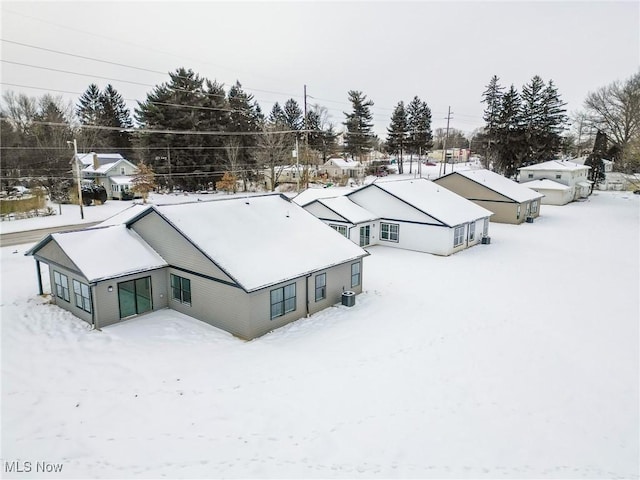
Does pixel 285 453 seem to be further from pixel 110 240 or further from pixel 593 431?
pixel 110 240

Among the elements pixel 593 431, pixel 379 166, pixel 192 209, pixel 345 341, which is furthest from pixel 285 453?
pixel 379 166

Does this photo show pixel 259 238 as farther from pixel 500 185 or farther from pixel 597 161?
pixel 597 161

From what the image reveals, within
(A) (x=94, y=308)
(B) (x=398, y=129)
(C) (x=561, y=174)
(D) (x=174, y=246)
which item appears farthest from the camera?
(B) (x=398, y=129)

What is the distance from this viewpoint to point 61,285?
51.6ft

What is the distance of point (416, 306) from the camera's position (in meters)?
17.0

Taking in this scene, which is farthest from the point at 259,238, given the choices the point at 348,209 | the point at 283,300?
the point at 348,209

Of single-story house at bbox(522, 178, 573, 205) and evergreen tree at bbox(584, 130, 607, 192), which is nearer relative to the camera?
single-story house at bbox(522, 178, 573, 205)

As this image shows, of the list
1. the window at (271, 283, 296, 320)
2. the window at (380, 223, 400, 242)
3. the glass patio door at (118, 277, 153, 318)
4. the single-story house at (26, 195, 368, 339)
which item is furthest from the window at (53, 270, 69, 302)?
the window at (380, 223, 400, 242)

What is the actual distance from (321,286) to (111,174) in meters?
44.2

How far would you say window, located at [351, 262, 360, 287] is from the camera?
58.7 feet

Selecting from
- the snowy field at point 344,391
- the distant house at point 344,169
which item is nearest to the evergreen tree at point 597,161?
the distant house at point 344,169

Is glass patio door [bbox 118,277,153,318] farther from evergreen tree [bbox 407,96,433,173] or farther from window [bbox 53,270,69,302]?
evergreen tree [bbox 407,96,433,173]

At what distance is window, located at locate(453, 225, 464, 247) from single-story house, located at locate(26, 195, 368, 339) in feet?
36.5

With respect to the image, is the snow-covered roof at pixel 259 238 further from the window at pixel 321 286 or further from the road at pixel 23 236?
the road at pixel 23 236
